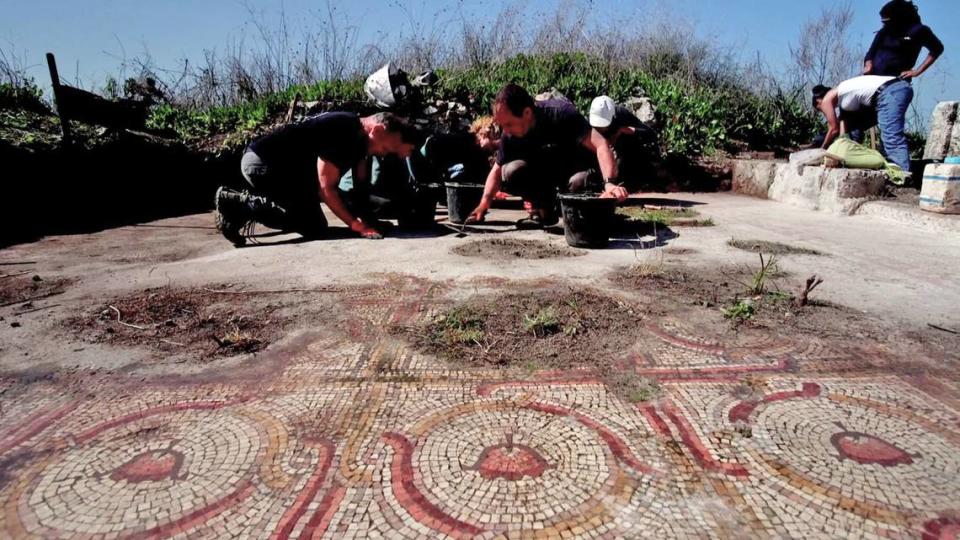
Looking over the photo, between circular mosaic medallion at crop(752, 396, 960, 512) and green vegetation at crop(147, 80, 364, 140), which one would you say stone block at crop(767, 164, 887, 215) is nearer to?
circular mosaic medallion at crop(752, 396, 960, 512)

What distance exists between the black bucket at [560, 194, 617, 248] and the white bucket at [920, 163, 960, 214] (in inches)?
123

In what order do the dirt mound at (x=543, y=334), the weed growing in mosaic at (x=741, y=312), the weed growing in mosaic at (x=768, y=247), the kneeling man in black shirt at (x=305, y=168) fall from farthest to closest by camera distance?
the kneeling man in black shirt at (x=305, y=168)
the weed growing in mosaic at (x=768, y=247)
the weed growing in mosaic at (x=741, y=312)
the dirt mound at (x=543, y=334)

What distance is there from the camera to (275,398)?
6.40 feet

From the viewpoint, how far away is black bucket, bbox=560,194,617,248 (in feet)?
13.3

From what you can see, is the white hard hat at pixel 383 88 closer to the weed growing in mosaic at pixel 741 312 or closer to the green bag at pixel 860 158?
the green bag at pixel 860 158

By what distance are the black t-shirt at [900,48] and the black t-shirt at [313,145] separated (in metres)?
6.15

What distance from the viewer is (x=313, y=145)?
15.2ft

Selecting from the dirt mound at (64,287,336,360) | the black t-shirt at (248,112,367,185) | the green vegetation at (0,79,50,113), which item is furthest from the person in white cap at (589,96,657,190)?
the green vegetation at (0,79,50,113)

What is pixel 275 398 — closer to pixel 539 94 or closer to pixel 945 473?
pixel 945 473

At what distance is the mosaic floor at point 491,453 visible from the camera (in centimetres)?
135

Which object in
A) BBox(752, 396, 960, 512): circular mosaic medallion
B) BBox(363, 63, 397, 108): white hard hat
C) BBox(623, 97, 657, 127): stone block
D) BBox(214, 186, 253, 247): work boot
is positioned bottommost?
BBox(752, 396, 960, 512): circular mosaic medallion

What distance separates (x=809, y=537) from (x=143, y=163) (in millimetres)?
8410

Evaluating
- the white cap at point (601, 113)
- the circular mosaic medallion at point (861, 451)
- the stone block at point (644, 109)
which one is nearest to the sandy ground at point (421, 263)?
the circular mosaic medallion at point (861, 451)

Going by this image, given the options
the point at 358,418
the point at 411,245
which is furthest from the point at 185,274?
the point at 358,418
